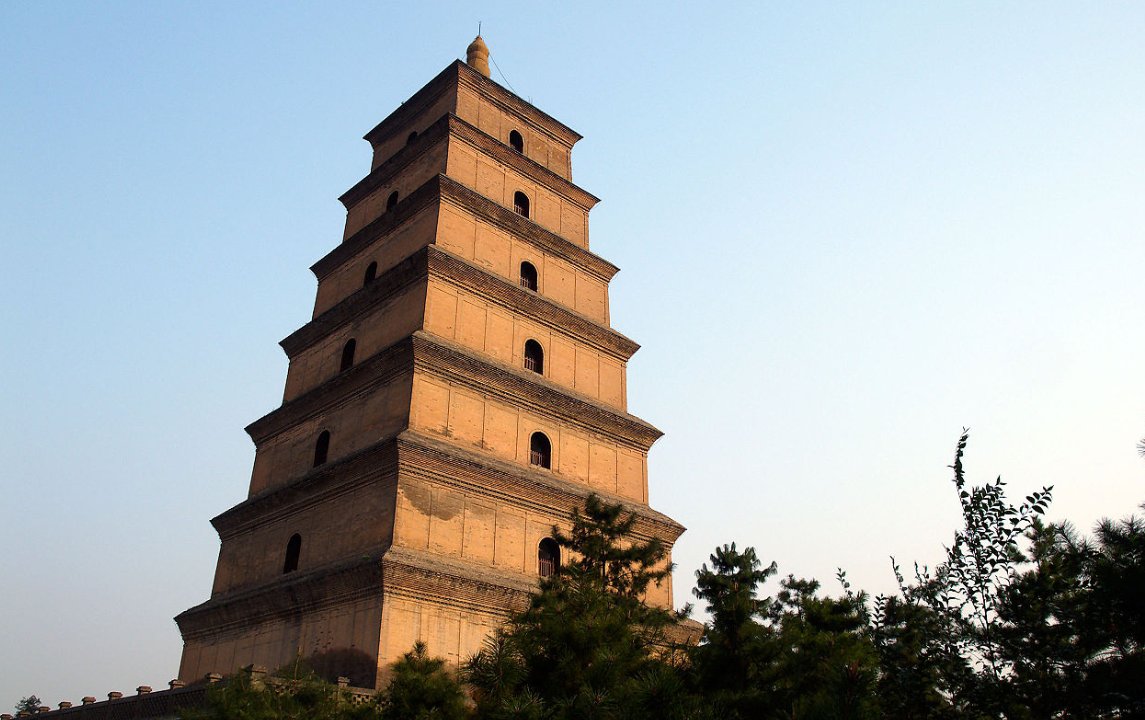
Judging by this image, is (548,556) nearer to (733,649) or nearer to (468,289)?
(468,289)

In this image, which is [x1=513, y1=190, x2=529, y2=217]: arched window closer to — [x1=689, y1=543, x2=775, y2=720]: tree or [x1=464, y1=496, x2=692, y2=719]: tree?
[x1=464, y1=496, x2=692, y2=719]: tree

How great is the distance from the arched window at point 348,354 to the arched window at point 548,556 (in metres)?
5.81

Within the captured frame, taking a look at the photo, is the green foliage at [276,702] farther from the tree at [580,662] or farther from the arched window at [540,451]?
the arched window at [540,451]

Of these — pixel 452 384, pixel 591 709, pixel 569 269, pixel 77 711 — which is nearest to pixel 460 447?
pixel 452 384

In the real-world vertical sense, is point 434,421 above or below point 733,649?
above

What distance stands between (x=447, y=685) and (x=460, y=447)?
730 centimetres

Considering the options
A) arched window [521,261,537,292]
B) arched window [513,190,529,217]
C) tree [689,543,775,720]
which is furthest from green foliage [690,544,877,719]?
arched window [513,190,529,217]

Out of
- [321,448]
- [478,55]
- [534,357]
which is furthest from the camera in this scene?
[478,55]

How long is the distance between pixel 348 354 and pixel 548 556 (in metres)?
6.28

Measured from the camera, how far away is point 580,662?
403 inches

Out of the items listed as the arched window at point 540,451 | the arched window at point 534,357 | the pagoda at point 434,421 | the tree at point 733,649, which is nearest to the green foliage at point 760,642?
the tree at point 733,649

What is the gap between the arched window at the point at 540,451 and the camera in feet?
60.3

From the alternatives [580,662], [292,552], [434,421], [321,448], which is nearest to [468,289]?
[434,421]

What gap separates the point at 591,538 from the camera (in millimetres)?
14031
